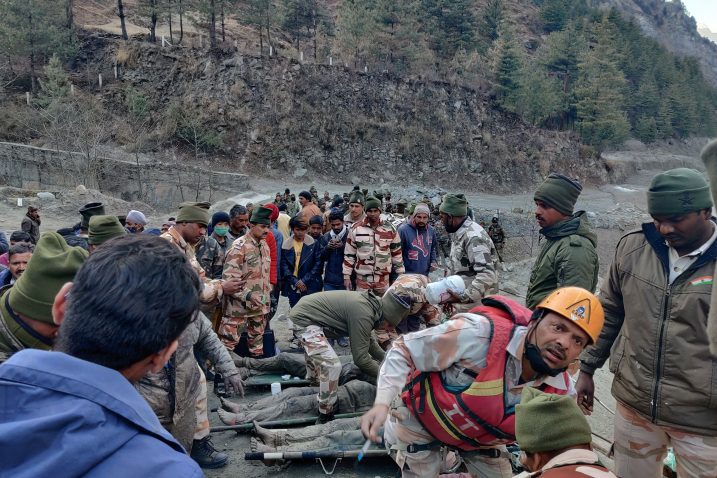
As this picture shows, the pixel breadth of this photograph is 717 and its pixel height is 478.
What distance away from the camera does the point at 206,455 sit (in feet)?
12.0

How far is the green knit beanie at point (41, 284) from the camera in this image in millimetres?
1892

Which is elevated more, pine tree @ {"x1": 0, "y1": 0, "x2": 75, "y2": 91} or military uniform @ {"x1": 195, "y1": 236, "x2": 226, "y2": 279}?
pine tree @ {"x1": 0, "y1": 0, "x2": 75, "y2": 91}

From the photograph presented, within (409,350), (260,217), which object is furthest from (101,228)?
(409,350)

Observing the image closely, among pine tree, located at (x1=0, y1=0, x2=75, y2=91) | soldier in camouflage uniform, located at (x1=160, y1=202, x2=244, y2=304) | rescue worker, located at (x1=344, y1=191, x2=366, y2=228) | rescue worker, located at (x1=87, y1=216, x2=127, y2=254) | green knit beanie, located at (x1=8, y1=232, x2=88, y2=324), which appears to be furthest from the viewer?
pine tree, located at (x1=0, y1=0, x2=75, y2=91)

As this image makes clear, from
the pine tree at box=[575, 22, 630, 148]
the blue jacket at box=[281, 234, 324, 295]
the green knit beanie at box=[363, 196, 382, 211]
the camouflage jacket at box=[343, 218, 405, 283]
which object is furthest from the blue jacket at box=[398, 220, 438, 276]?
the pine tree at box=[575, 22, 630, 148]

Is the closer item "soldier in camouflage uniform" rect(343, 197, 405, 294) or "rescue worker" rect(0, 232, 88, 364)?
"rescue worker" rect(0, 232, 88, 364)

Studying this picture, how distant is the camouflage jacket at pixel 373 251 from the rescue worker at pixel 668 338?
11.1ft

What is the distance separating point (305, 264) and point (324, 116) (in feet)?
89.6

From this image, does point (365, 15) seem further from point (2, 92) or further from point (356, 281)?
point (356, 281)

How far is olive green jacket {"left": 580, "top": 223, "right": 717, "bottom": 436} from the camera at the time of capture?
2508 mm

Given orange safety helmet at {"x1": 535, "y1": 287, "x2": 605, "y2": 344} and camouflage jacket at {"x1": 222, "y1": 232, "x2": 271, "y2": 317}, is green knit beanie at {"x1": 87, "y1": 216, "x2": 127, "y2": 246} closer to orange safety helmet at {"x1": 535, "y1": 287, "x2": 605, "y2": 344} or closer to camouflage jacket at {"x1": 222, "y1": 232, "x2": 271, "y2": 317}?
camouflage jacket at {"x1": 222, "y1": 232, "x2": 271, "y2": 317}

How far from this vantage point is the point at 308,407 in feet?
14.6

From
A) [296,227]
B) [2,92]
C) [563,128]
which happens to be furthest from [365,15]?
[296,227]

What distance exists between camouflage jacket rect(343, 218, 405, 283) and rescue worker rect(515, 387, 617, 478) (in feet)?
14.1
